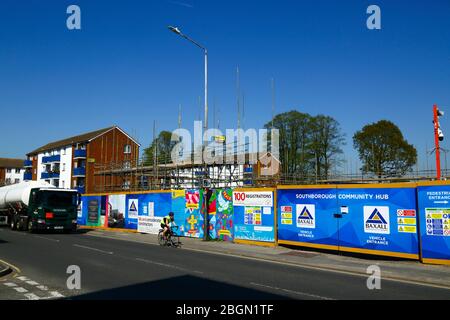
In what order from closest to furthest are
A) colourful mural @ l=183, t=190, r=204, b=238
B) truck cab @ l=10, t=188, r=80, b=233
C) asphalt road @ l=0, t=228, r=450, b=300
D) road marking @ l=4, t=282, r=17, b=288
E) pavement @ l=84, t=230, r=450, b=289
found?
1. asphalt road @ l=0, t=228, r=450, b=300
2. road marking @ l=4, t=282, r=17, b=288
3. pavement @ l=84, t=230, r=450, b=289
4. colourful mural @ l=183, t=190, r=204, b=238
5. truck cab @ l=10, t=188, r=80, b=233

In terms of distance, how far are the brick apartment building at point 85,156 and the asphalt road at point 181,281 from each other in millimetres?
45754

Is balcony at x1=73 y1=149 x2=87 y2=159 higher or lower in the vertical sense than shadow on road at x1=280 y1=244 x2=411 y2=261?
higher

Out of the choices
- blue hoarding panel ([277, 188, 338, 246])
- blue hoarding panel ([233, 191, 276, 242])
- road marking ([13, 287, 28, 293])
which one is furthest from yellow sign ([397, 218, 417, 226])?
road marking ([13, 287, 28, 293])

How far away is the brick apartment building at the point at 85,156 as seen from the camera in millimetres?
60750

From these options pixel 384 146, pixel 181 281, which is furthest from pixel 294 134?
pixel 181 281

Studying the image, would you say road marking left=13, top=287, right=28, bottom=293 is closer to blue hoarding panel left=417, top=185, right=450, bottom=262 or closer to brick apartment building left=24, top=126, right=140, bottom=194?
blue hoarding panel left=417, top=185, right=450, bottom=262

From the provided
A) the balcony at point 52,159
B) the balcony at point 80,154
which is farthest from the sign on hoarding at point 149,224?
the balcony at point 52,159

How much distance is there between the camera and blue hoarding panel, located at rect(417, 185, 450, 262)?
42.6 feet

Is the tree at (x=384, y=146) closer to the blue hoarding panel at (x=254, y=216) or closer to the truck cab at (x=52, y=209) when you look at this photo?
the blue hoarding panel at (x=254, y=216)

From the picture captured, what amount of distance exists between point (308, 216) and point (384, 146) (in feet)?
104

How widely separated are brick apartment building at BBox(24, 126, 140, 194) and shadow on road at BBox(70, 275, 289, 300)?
164ft

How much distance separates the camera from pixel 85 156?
6153 cm

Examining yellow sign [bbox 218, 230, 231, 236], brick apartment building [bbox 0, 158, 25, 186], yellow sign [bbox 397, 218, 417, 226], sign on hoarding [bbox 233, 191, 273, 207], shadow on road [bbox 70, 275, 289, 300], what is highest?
brick apartment building [bbox 0, 158, 25, 186]
